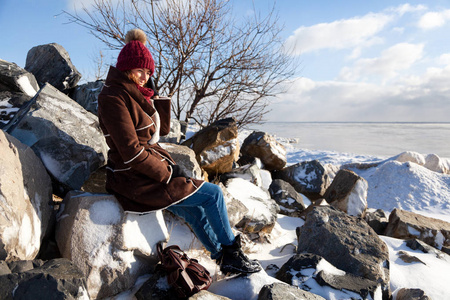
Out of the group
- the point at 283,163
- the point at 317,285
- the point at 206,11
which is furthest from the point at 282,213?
the point at 206,11

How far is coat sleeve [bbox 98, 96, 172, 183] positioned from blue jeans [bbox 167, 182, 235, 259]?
0.42 meters

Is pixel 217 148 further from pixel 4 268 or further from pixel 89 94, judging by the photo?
pixel 4 268

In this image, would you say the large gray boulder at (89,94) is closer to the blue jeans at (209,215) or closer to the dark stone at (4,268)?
the blue jeans at (209,215)

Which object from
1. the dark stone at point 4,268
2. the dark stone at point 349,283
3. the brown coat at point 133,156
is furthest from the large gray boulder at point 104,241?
the dark stone at point 349,283

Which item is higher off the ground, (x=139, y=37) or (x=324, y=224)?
(x=139, y=37)

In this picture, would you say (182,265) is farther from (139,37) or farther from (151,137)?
(139,37)

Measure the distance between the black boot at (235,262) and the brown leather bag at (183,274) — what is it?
0.71ft

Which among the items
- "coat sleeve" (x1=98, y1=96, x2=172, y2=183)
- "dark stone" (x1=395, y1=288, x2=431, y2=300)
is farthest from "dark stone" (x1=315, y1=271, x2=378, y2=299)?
"coat sleeve" (x1=98, y1=96, x2=172, y2=183)

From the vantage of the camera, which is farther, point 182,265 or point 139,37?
point 139,37

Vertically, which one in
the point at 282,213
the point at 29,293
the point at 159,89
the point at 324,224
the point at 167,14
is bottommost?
the point at 282,213

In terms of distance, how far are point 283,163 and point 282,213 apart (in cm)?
164

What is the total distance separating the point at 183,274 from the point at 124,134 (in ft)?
3.34

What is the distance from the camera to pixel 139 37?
7.88 ft

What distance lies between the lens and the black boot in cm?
240
